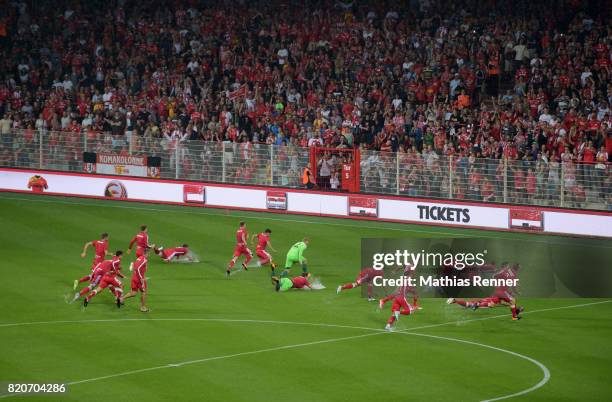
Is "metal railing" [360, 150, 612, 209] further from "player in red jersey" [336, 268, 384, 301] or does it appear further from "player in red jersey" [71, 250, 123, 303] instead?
"player in red jersey" [71, 250, 123, 303]

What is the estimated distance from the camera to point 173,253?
124 feet

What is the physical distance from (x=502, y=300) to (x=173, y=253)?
37.8 ft

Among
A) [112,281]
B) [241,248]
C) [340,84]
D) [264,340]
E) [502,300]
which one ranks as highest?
[340,84]

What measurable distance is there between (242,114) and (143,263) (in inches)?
712

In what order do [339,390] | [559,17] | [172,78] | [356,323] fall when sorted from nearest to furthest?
[339,390] < [356,323] < [559,17] < [172,78]

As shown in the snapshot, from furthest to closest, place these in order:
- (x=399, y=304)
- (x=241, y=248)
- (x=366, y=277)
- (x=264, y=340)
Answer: (x=241, y=248) → (x=366, y=277) → (x=399, y=304) → (x=264, y=340)

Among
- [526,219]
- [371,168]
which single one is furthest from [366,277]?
[371,168]

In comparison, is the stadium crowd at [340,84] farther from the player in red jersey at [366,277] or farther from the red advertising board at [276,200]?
the player in red jersey at [366,277]

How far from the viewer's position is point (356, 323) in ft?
101

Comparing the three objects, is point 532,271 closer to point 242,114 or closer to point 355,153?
point 355,153

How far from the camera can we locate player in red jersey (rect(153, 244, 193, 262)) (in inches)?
1484

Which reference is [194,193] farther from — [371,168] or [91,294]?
[91,294]

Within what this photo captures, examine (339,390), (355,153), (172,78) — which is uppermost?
(172,78)

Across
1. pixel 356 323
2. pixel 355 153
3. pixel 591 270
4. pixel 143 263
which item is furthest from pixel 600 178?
pixel 143 263
